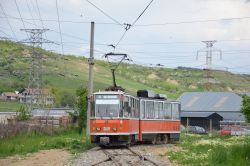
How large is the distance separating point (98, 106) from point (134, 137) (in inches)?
144

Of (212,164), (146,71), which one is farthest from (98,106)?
(146,71)

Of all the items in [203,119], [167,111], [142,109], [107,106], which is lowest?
[203,119]

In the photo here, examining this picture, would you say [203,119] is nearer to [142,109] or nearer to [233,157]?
[142,109]

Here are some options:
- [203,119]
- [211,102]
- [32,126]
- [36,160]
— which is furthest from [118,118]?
[211,102]

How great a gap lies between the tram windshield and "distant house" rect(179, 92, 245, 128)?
5255 centimetres

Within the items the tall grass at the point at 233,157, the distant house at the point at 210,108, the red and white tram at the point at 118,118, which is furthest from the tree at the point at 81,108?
the distant house at the point at 210,108

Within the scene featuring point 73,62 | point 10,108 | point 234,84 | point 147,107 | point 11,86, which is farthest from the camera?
point 234,84

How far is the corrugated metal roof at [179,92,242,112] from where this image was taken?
282 feet

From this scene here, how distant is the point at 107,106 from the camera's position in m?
28.7

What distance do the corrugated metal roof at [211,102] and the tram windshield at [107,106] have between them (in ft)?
189

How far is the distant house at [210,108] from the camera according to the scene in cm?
8219

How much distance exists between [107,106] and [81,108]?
11.3 metres

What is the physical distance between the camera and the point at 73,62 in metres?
132

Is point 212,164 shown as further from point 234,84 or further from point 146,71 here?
point 146,71
